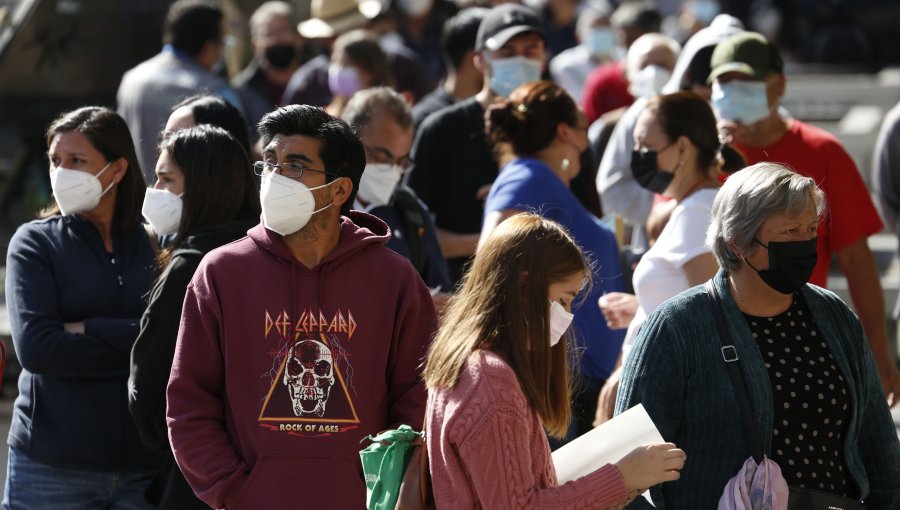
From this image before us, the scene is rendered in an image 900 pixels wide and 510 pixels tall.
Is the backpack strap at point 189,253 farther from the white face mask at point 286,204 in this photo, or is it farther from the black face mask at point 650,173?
the black face mask at point 650,173

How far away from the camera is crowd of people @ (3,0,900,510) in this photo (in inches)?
139

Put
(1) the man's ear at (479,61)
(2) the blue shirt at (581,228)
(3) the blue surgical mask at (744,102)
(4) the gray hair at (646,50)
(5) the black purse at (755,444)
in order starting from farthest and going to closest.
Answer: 1. (4) the gray hair at (646,50)
2. (1) the man's ear at (479,61)
3. (3) the blue surgical mask at (744,102)
4. (2) the blue shirt at (581,228)
5. (5) the black purse at (755,444)

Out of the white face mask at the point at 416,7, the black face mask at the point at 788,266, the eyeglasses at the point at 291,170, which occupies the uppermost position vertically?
the eyeglasses at the point at 291,170

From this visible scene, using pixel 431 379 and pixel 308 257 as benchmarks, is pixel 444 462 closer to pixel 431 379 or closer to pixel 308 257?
pixel 431 379

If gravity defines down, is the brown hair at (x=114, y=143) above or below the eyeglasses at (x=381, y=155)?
above

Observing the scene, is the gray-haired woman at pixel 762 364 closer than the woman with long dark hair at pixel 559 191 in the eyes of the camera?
Yes

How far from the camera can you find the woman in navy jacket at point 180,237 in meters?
4.27

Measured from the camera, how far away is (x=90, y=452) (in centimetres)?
464

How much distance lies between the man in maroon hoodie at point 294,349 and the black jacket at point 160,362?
1.11 ft

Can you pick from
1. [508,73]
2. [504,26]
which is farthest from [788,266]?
[504,26]

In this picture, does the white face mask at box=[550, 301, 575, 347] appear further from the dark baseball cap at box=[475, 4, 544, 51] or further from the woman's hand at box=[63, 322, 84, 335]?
the dark baseball cap at box=[475, 4, 544, 51]

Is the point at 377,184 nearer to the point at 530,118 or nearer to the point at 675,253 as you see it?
the point at 530,118

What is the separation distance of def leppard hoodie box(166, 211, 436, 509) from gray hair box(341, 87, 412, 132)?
1.90 m

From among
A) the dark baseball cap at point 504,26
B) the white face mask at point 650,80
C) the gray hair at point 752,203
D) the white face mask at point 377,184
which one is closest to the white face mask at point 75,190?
the white face mask at point 377,184
